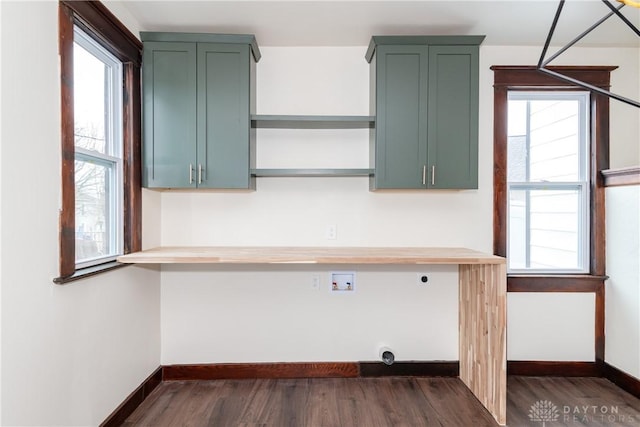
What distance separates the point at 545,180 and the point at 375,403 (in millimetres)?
2129

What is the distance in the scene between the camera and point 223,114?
2.26 m

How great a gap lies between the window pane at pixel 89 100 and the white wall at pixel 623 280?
139 inches

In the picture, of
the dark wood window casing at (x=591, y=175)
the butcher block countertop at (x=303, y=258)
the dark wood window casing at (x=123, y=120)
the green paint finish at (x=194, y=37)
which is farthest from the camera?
the dark wood window casing at (x=591, y=175)

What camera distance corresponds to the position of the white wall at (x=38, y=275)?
1.32 m

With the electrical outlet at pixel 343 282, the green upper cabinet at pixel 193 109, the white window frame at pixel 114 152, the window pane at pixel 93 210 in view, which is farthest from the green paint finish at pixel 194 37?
the electrical outlet at pixel 343 282

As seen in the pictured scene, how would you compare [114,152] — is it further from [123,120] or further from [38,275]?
[38,275]

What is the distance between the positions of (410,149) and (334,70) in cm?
88

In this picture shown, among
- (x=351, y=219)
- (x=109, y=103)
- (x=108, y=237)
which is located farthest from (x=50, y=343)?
(x=351, y=219)

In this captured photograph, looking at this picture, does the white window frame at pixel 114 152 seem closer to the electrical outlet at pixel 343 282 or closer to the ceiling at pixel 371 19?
the ceiling at pixel 371 19

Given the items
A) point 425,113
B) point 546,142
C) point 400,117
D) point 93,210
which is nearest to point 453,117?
point 425,113

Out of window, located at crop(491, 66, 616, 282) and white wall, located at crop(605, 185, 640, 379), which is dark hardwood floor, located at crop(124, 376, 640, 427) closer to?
white wall, located at crop(605, 185, 640, 379)

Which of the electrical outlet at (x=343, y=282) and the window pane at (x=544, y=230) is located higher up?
the window pane at (x=544, y=230)

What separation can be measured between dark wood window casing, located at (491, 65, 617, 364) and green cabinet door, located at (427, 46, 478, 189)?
42 centimetres

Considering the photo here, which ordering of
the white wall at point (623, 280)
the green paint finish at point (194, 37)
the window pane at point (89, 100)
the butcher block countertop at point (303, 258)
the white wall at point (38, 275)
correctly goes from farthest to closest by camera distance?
the white wall at point (623, 280) < the green paint finish at point (194, 37) < the butcher block countertop at point (303, 258) < the window pane at point (89, 100) < the white wall at point (38, 275)
